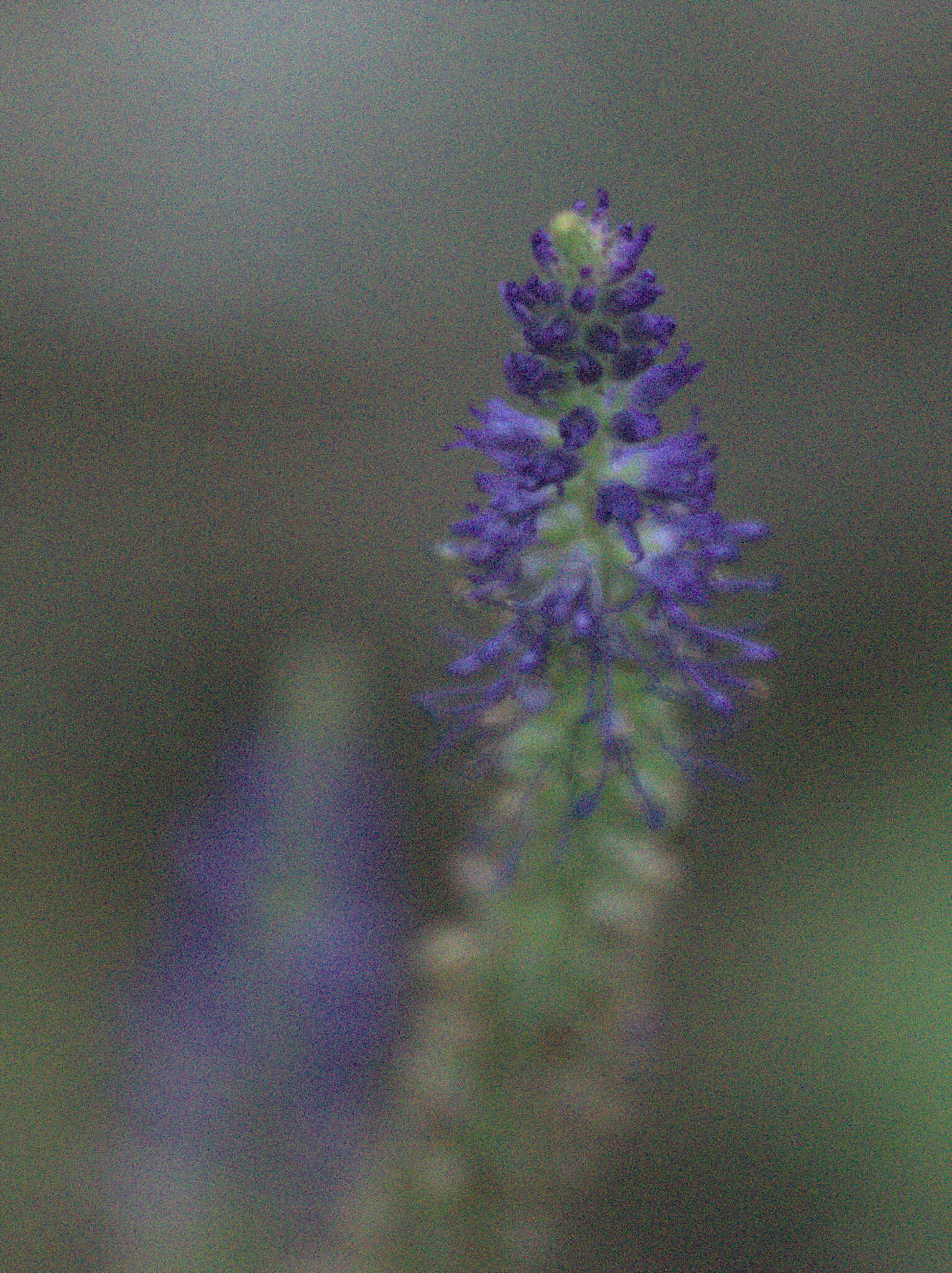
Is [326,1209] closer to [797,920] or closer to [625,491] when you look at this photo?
[625,491]

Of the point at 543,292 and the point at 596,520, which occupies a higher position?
the point at 543,292

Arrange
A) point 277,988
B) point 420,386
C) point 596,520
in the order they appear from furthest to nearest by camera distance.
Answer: point 420,386
point 277,988
point 596,520

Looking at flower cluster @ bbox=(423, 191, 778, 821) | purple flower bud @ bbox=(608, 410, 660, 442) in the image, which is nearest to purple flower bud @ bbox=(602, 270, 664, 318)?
flower cluster @ bbox=(423, 191, 778, 821)

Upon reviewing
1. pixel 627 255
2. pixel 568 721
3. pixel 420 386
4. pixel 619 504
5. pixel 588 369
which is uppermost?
pixel 420 386

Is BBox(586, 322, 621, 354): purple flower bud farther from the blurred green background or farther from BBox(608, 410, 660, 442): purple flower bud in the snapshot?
the blurred green background

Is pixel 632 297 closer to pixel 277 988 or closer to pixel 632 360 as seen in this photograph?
pixel 632 360

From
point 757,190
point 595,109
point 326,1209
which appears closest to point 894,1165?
point 326,1209

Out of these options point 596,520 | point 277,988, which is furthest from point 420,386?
point 596,520

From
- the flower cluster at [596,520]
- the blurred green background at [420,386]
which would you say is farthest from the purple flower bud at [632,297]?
the blurred green background at [420,386]
